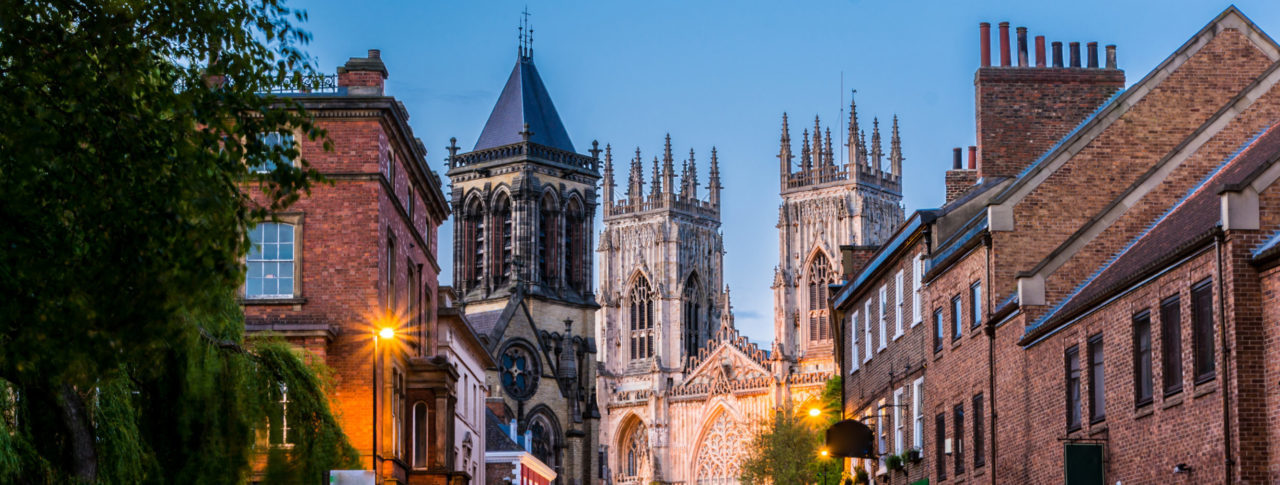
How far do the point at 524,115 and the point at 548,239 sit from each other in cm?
899

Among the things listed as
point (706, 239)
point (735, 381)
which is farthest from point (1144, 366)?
point (706, 239)

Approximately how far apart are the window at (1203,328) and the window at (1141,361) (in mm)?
1688

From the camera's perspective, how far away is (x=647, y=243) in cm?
14588

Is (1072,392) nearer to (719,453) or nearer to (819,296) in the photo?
(719,453)

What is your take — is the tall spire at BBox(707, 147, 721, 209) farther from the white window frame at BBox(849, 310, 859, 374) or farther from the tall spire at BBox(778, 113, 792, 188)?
the white window frame at BBox(849, 310, 859, 374)

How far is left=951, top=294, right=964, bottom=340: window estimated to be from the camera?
1154 inches

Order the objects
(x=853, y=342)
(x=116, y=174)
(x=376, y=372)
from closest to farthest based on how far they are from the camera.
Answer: (x=116, y=174), (x=376, y=372), (x=853, y=342)

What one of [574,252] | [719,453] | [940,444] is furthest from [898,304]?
[719,453]

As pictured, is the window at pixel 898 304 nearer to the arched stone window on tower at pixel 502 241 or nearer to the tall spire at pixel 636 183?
the arched stone window on tower at pixel 502 241

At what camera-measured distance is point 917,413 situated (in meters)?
32.9

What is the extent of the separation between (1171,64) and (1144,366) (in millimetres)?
7567

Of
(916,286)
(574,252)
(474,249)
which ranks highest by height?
(474,249)

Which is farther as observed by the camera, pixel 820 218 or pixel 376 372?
pixel 820 218

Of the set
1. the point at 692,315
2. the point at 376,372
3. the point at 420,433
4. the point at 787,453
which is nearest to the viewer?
the point at 376,372
